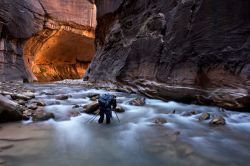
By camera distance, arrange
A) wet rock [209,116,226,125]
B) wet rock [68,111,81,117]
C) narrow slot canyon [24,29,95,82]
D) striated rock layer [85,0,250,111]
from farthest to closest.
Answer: narrow slot canyon [24,29,95,82] → striated rock layer [85,0,250,111] → wet rock [68,111,81,117] → wet rock [209,116,226,125]

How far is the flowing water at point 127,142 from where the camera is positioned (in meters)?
2.43

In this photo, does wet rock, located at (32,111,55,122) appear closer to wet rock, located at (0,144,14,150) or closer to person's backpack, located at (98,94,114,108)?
person's backpack, located at (98,94,114,108)

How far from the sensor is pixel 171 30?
270 inches

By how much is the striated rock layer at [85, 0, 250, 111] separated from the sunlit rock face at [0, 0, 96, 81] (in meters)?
9.09

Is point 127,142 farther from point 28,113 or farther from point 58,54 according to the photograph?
point 58,54

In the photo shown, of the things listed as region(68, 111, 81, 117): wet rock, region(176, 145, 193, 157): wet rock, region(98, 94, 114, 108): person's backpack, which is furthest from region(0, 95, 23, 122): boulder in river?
region(176, 145, 193, 157): wet rock

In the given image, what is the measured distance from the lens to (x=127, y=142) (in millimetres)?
3037

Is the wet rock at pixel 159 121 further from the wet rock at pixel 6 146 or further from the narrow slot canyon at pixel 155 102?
the wet rock at pixel 6 146

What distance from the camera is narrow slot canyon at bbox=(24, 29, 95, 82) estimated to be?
64.9 feet

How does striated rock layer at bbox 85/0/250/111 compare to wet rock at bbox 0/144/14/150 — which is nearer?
wet rock at bbox 0/144/14/150

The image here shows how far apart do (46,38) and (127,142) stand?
1889cm

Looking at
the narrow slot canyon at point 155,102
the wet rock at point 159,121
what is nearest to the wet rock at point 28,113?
the narrow slot canyon at point 155,102

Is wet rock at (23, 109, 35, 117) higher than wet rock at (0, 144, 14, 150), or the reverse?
wet rock at (23, 109, 35, 117)

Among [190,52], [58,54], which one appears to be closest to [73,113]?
[190,52]
